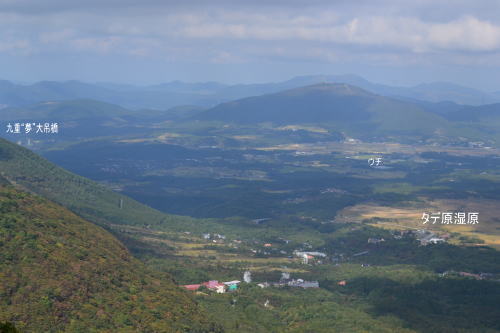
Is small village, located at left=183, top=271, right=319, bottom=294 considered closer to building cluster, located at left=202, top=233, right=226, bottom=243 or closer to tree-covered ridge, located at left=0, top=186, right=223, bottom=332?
tree-covered ridge, located at left=0, top=186, right=223, bottom=332

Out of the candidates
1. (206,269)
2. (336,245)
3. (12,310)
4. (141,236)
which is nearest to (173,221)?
(141,236)

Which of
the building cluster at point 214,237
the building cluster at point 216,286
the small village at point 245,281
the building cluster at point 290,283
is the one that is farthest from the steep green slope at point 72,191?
the building cluster at point 216,286

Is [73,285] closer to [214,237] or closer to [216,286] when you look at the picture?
[216,286]

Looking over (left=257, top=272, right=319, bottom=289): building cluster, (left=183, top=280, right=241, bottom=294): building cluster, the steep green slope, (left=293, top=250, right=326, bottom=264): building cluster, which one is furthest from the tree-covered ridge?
the steep green slope

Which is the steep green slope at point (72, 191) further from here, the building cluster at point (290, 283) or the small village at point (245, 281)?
the building cluster at point (290, 283)

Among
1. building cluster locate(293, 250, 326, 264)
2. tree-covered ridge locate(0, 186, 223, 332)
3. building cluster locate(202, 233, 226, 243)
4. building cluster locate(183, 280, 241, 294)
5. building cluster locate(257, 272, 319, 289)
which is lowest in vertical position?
building cluster locate(293, 250, 326, 264)

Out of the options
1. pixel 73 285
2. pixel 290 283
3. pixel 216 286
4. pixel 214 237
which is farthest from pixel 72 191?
pixel 73 285
